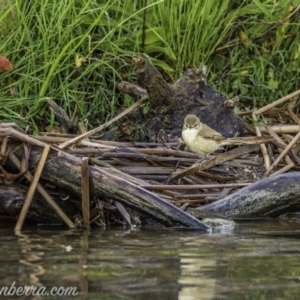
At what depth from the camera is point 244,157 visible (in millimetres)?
8195

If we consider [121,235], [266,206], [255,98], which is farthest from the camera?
[255,98]

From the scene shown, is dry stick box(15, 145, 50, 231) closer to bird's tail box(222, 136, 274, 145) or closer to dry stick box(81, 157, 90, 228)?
dry stick box(81, 157, 90, 228)

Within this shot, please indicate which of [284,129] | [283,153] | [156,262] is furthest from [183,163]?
[156,262]

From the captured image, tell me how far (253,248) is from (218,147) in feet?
8.80

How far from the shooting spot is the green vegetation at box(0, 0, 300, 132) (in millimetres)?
8578

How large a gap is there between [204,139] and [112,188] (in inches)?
70.8

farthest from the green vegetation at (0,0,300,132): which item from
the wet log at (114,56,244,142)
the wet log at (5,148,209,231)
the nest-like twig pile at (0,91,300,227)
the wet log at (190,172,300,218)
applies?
the wet log at (190,172,300,218)

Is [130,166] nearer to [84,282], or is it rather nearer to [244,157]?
[244,157]

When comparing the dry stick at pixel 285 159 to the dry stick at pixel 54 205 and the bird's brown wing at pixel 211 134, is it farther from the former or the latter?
the dry stick at pixel 54 205

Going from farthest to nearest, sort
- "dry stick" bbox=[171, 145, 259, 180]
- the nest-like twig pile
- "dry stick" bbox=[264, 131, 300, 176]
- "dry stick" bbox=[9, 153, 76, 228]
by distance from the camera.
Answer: "dry stick" bbox=[264, 131, 300, 176]
"dry stick" bbox=[171, 145, 259, 180]
the nest-like twig pile
"dry stick" bbox=[9, 153, 76, 228]

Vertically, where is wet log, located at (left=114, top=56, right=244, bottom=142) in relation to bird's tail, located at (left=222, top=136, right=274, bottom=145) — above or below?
above

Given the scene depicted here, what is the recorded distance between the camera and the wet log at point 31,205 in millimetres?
6434

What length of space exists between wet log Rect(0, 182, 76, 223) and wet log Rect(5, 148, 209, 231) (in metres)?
0.16

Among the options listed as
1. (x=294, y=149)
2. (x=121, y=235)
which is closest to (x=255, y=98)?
(x=294, y=149)
